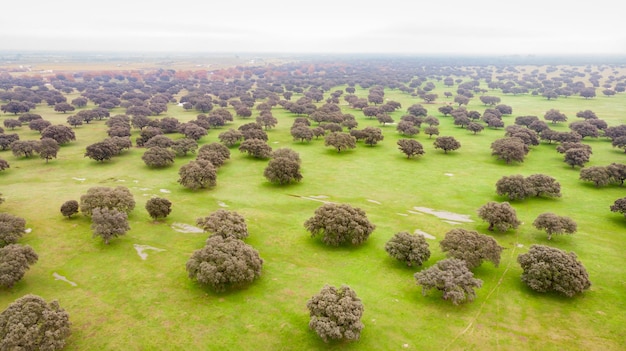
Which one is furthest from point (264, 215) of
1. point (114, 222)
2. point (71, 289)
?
point (71, 289)

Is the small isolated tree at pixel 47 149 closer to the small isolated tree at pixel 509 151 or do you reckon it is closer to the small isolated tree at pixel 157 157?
the small isolated tree at pixel 157 157

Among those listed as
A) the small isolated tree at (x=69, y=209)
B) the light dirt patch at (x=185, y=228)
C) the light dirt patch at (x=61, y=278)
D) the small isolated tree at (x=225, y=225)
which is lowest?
the light dirt patch at (x=61, y=278)

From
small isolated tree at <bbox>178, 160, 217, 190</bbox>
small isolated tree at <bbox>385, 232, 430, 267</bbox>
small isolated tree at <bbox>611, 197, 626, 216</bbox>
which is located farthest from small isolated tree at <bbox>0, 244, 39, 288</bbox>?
small isolated tree at <bbox>611, 197, 626, 216</bbox>

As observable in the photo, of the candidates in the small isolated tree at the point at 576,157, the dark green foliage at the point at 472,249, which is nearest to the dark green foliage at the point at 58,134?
the dark green foliage at the point at 472,249

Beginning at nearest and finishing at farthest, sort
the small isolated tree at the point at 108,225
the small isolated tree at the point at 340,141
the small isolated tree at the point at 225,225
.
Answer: the small isolated tree at the point at 225,225, the small isolated tree at the point at 108,225, the small isolated tree at the point at 340,141

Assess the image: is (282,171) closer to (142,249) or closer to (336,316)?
(142,249)

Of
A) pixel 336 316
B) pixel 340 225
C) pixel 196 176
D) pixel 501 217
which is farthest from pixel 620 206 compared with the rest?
pixel 196 176
